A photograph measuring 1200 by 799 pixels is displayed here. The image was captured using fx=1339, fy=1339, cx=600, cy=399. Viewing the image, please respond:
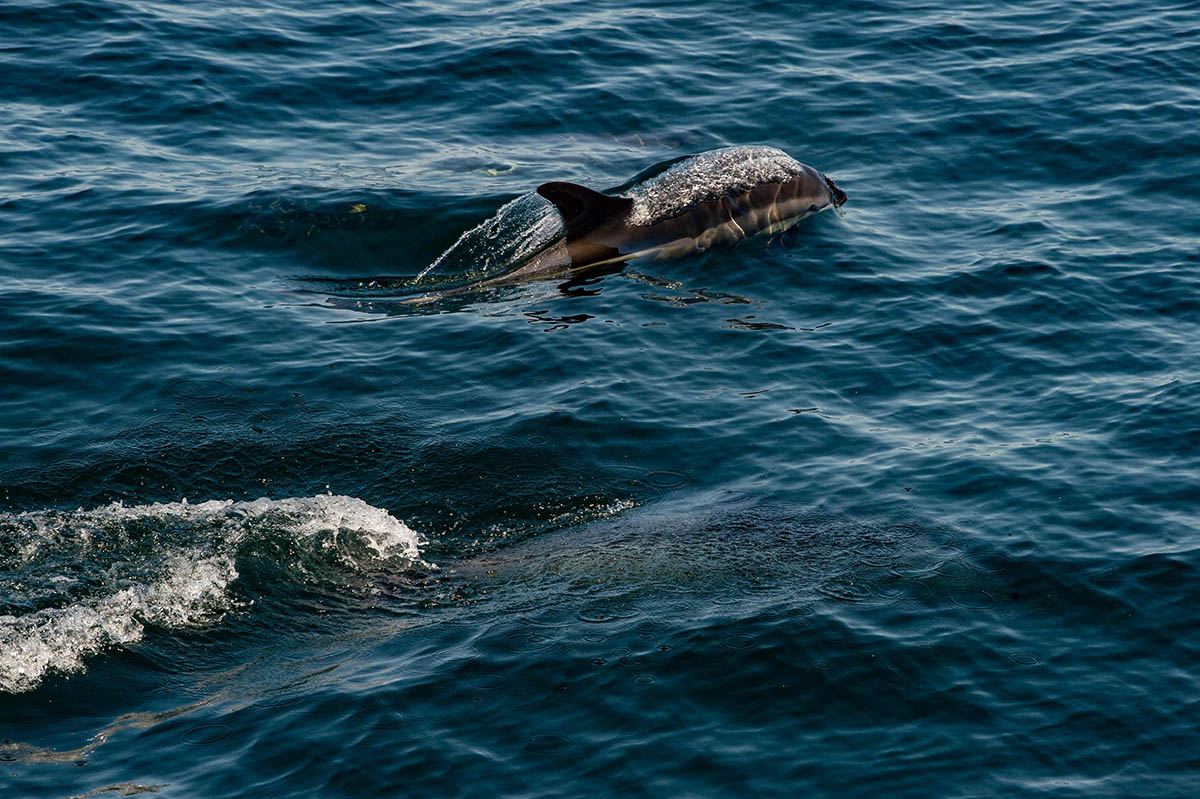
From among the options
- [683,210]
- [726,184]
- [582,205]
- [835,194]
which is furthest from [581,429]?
[835,194]

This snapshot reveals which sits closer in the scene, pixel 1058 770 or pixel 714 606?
pixel 1058 770

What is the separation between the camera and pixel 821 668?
9320mm

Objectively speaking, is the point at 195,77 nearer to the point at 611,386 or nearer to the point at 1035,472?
the point at 611,386

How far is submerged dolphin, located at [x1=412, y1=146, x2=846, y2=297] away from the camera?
16.2 m

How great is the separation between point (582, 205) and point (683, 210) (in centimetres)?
141

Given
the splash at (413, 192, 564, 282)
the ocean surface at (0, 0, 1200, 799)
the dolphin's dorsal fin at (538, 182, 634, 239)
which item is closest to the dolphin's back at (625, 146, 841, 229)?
the dolphin's dorsal fin at (538, 182, 634, 239)

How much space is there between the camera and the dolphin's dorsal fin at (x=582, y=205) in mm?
15594

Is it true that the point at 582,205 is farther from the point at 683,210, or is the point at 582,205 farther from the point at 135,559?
the point at 135,559

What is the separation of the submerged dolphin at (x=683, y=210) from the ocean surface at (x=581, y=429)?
14.2 inches

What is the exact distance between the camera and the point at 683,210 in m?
16.7

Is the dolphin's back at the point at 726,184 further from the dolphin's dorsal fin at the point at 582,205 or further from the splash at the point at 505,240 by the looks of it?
the splash at the point at 505,240

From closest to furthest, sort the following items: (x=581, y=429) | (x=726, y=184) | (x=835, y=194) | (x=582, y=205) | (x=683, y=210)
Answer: (x=581, y=429), (x=582, y=205), (x=683, y=210), (x=726, y=184), (x=835, y=194)

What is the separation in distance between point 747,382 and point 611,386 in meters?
1.43

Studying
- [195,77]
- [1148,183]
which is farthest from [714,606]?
[195,77]
